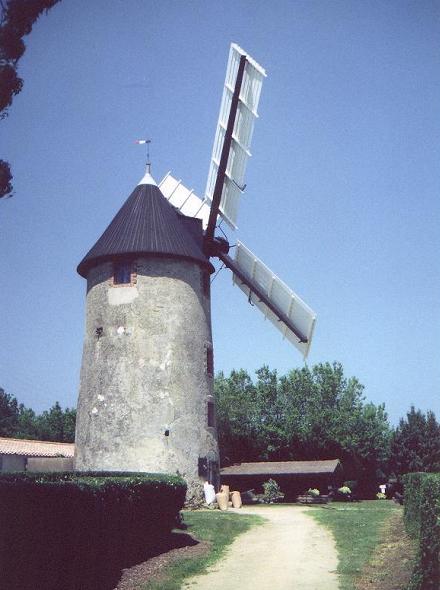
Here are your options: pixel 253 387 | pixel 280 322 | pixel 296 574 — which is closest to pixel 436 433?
pixel 253 387

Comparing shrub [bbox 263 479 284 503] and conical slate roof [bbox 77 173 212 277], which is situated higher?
conical slate roof [bbox 77 173 212 277]

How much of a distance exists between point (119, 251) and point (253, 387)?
3070 centimetres

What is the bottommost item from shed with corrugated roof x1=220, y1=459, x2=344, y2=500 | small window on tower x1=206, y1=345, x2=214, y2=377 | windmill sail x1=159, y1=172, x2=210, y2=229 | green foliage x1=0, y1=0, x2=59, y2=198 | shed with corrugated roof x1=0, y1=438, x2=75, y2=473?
shed with corrugated roof x1=220, y1=459, x2=344, y2=500

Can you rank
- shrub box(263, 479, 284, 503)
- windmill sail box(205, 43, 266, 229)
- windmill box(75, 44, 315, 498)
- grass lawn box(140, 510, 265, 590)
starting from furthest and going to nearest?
1. shrub box(263, 479, 284, 503)
2. windmill sail box(205, 43, 266, 229)
3. windmill box(75, 44, 315, 498)
4. grass lawn box(140, 510, 265, 590)

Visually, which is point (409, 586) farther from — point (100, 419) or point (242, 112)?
point (242, 112)

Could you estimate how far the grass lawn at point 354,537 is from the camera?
11484 mm

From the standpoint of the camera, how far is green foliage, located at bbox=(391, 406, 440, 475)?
45.2m

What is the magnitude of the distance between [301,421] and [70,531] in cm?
4041

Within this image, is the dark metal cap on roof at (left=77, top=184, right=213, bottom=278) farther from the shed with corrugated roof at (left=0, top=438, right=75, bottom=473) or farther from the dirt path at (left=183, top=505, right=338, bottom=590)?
the shed with corrugated roof at (left=0, top=438, right=75, bottom=473)

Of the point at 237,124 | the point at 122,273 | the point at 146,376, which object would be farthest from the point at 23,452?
the point at 237,124

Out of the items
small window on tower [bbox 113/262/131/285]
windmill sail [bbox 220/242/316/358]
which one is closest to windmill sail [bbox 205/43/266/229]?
windmill sail [bbox 220/242/316/358]

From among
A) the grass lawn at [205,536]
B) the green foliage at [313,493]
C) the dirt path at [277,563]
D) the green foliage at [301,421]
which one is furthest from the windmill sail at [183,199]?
the green foliage at [301,421]

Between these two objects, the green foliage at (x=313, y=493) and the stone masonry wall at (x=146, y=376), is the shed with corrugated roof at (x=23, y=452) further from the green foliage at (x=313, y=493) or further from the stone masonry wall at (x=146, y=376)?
the stone masonry wall at (x=146, y=376)

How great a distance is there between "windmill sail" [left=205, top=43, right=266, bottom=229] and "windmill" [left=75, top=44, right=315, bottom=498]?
40 millimetres
